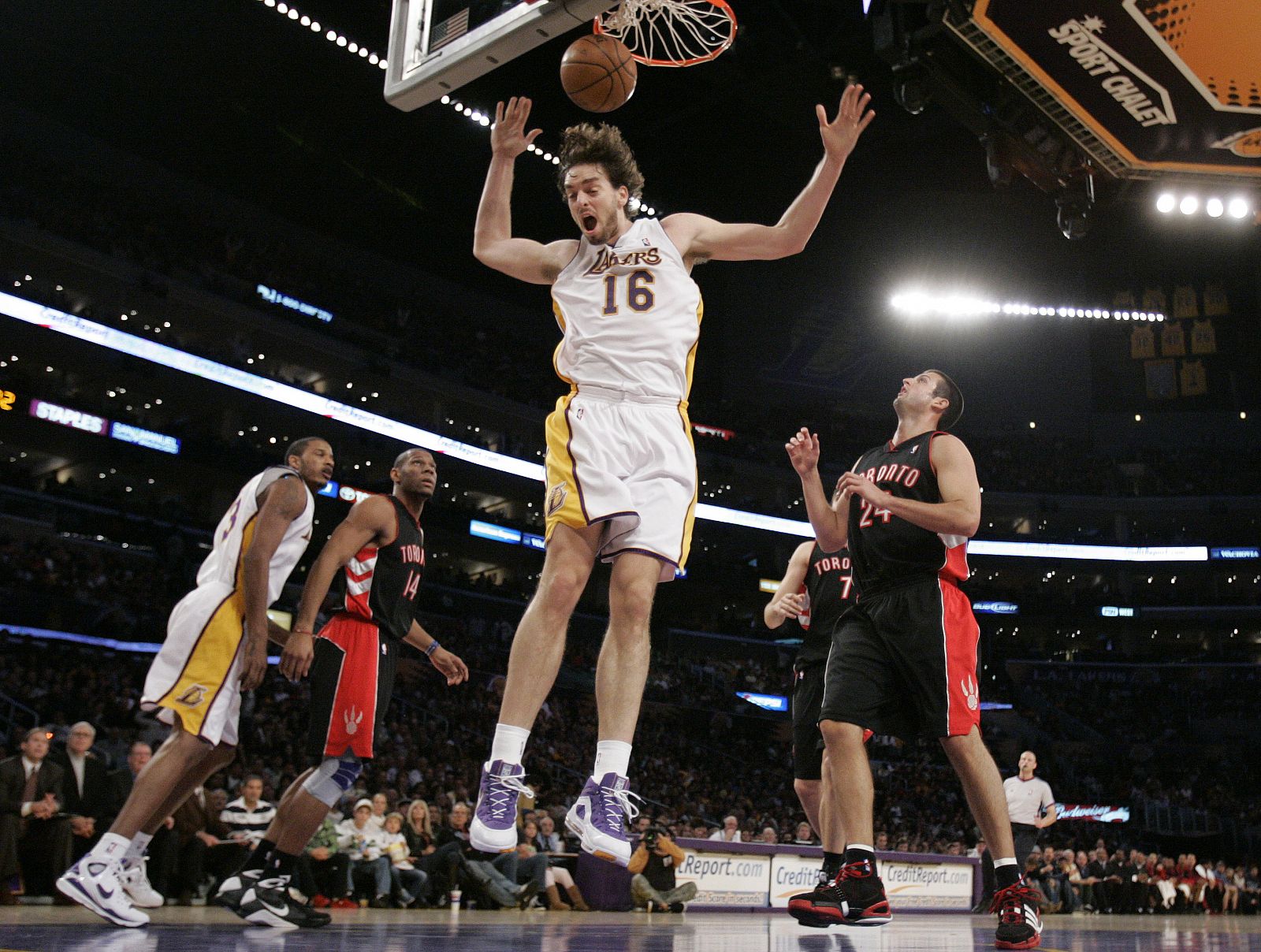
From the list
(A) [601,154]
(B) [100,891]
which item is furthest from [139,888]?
(A) [601,154]

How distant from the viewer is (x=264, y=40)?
26234mm

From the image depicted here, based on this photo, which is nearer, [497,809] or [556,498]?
[497,809]

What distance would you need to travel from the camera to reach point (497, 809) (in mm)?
3408

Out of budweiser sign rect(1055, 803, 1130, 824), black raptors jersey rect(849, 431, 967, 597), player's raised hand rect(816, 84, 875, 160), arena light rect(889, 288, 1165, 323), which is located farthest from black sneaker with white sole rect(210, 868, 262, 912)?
arena light rect(889, 288, 1165, 323)

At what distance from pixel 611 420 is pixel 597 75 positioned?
1.98 m

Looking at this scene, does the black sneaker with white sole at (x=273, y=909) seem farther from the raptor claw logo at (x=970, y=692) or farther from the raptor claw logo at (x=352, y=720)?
the raptor claw logo at (x=970, y=692)

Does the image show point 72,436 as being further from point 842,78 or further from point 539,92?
point 842,78

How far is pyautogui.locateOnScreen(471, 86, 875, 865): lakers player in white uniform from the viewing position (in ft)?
11.7

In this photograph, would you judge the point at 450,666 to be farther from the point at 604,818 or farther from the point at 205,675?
the point at 604,818

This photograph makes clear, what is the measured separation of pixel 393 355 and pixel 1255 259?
25723 mm

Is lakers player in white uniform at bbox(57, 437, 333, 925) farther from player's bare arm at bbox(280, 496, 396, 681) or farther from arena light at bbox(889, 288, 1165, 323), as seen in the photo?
arena light at bbox(889, 288, 1165, 323)

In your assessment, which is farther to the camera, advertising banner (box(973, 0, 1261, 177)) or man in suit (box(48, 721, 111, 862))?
advertising banner (box(973, 0, 1261, 177))

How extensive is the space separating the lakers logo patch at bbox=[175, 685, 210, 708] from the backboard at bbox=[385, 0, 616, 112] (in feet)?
10.7

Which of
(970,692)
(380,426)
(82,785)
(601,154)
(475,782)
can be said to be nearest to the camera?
(601,154)
